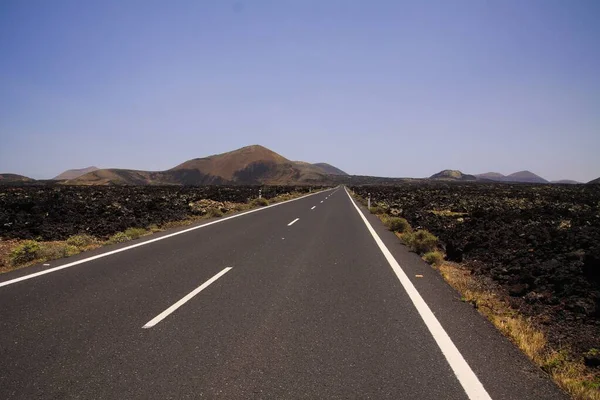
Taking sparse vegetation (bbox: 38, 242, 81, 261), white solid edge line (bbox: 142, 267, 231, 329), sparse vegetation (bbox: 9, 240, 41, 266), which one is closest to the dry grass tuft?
white solid edge line (bbox: 142, 267, 231, 329)

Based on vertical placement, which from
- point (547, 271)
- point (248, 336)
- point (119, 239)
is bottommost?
point (547, 271)

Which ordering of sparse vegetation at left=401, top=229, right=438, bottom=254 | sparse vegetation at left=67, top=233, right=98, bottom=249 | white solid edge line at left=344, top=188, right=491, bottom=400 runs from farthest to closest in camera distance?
sparse vegetation at left=67, top=233, right=98, bottom=249, sparse vegetation at left=401, top=229, right=438, bottom=254, white solid edge line at left=344, top=188, right=491, bottom=400

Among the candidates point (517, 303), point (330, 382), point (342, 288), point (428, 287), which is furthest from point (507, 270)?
point (330, 382)

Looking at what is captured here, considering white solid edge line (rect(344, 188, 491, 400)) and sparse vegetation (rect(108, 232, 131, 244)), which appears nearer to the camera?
white solid edge line (rect(344, 188, 491, 400))

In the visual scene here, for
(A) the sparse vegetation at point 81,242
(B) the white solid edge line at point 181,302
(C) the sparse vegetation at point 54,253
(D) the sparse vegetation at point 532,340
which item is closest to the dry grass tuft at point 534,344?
(D) the sparse vegetation at point 532,340

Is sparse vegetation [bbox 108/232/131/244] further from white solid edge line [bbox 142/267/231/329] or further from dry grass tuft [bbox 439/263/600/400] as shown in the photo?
dry grass tuft [bbox 439/263/600/400]

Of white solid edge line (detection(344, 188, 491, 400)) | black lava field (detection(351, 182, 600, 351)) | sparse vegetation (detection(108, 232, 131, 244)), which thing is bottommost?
black lava field (detection(351, 182, 600, 351))

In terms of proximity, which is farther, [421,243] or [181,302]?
[421,243]

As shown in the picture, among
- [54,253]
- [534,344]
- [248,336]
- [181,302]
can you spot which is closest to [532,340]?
[534,344]

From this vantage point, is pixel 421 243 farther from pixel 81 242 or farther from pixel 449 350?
pixel 81 242

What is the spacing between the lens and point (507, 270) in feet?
30.0

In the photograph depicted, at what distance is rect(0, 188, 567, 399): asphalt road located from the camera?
3.47 m

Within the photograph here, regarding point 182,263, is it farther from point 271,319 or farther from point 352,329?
point 352,329

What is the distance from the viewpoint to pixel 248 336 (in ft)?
15.0
